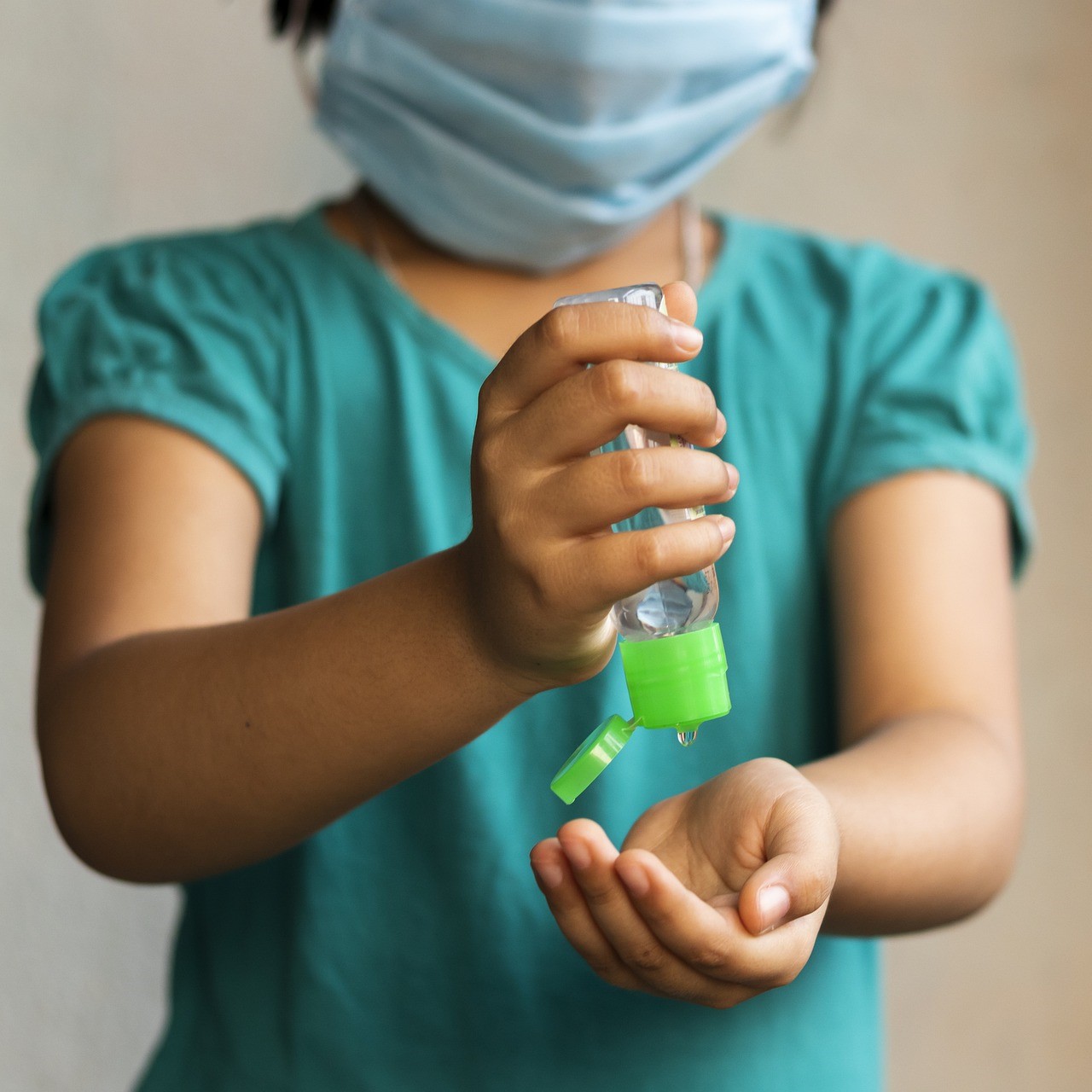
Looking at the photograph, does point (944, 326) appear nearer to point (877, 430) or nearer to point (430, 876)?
point (877, 430)

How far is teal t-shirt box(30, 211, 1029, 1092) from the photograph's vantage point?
55 cm

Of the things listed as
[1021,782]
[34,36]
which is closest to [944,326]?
[1021,782]

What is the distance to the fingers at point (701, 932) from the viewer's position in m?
0.34

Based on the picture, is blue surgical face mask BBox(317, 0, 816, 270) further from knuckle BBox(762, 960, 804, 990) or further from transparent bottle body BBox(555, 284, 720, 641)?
knuckle BBox(762, 960, 804, 990)

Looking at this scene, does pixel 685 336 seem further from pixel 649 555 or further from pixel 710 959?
pixel 710 959

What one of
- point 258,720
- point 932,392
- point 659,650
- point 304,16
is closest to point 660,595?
point 659,650

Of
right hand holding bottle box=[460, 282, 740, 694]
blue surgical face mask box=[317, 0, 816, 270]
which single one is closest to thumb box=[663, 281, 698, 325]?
right hand holding bottle box=[460, 282, 740, 694]

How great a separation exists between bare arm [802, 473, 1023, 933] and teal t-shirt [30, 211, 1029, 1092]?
0.07 feet

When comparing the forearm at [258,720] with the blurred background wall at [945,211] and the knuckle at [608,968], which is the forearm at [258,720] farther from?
the blurred background wall at [945,211]

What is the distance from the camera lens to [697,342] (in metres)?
0.34

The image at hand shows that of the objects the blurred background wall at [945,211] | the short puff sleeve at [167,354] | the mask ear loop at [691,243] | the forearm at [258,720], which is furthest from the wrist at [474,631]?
the blurred background wall at [945,211]

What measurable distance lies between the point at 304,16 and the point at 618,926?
1.73 ft

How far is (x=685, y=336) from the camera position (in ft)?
1.10

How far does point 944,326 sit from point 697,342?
0.35 metres
